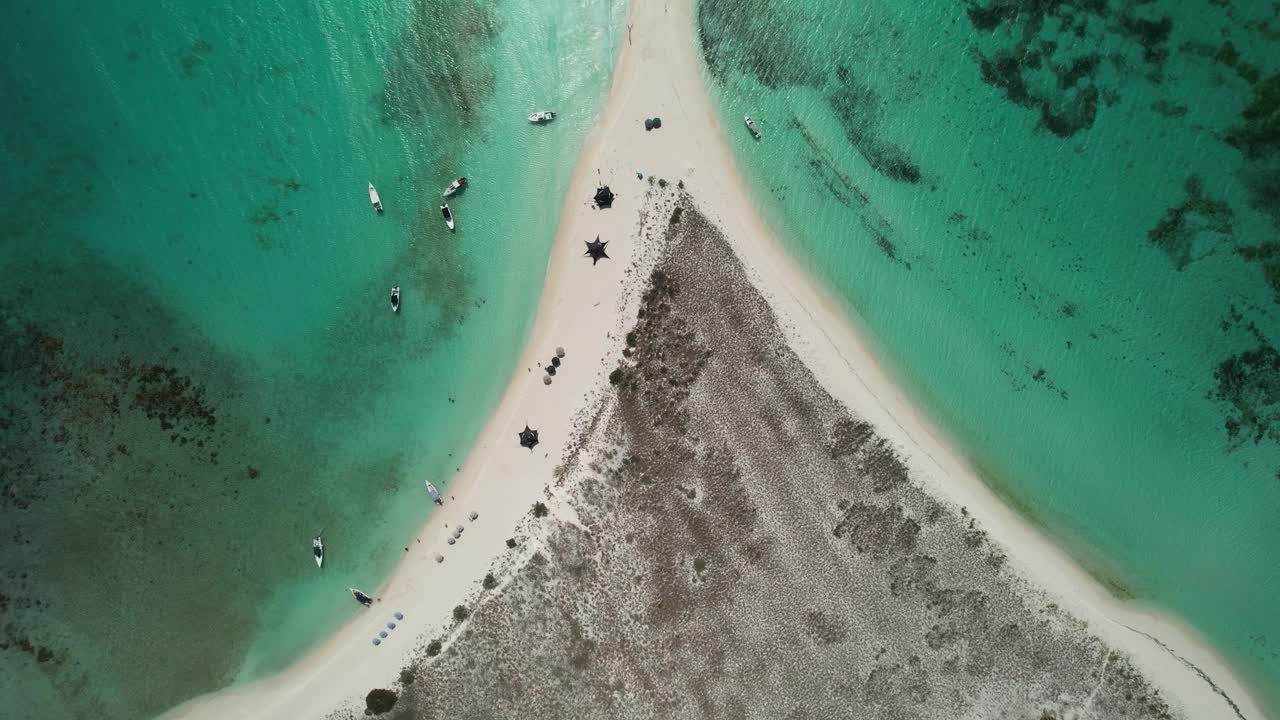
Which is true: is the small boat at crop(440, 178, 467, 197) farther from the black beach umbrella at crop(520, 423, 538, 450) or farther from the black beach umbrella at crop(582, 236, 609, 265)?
Result: the black beach umbrella at crop(520, 423, 538, 450)

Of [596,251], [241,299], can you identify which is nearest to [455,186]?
[596,251]

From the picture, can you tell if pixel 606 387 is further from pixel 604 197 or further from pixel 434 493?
pixel 434 493

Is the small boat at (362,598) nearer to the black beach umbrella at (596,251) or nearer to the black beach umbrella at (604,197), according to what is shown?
the black beach umbrella at (596,251)

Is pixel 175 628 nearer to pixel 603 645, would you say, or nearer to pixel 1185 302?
pixel 603 645

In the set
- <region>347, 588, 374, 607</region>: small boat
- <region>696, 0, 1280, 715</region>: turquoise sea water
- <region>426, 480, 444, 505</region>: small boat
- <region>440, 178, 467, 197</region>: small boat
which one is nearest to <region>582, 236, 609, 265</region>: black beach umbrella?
<region>440, 178, 467, 197</region>: small boat

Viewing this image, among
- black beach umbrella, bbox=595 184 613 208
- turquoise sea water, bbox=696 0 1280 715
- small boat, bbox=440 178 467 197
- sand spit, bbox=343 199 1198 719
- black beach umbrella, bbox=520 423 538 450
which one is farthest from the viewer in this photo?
small boat, bbox=440 178 467 197

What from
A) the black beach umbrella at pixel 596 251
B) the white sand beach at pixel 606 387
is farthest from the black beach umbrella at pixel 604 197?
the black beach umbrella at pixel 596 251

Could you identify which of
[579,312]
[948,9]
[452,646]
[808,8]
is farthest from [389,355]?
[948,9]
